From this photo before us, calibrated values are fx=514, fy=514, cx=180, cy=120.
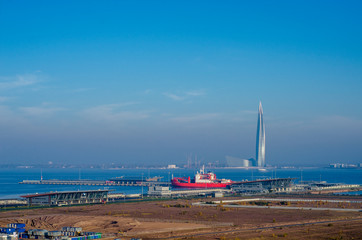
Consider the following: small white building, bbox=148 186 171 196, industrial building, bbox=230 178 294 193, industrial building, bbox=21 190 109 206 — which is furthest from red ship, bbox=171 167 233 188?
industrial building, bbox=21 190 109 206

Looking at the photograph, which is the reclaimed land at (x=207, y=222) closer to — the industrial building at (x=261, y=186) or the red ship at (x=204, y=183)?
the industrial building at (x=261, y=186)

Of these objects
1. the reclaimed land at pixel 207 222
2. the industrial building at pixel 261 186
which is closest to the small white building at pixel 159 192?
the industrial building at pixel 261 186

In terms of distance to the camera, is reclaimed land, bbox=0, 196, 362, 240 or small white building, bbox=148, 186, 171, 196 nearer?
reclaimed land, bbox=0, 196, 362, 240

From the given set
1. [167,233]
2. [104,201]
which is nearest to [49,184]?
[104,201]

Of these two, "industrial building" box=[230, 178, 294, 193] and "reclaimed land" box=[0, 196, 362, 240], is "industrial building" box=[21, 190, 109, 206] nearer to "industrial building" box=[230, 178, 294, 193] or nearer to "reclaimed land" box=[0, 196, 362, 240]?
"reclaimed land" box=[0, 196, 362, 240]

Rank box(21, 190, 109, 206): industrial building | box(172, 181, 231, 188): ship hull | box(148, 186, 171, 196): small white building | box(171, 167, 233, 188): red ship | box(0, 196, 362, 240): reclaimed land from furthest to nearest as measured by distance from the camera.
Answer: box(171, 167, 233, 188): red ship, box(172, 181, 231, 188): ship hull, box(148, 186, 171, 196): small white building, box(21, 190, 109, 206): industrial building, box(0, 196, 362, 240): reclaimed land

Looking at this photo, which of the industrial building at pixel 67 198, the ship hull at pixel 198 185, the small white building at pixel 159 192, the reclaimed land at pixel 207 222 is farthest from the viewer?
the ship hull at pixel 198 185

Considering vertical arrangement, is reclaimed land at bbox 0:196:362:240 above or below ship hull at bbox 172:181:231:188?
above
